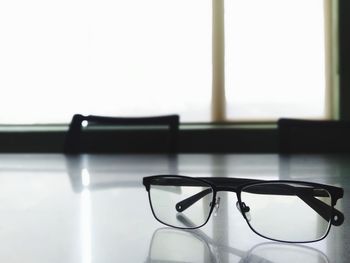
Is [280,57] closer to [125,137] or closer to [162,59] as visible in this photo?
[162,59]

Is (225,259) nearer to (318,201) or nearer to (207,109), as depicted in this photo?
(318,201)

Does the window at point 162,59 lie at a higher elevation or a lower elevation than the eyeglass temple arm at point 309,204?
higher

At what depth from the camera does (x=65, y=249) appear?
362 millimetres

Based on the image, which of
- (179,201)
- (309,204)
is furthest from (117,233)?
(309,204)

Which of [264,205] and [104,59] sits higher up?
[104,59]

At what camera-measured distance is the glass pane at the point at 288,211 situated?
0.39 meters

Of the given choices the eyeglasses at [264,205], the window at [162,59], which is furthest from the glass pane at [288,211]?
the window at [162,59]

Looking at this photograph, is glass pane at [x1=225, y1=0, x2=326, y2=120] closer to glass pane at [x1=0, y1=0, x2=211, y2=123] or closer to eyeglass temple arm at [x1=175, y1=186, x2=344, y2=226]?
glass pane at [x1=0, y1=0, x2=211, y2=123]

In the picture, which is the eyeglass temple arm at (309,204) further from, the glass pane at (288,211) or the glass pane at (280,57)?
the glass pane at (280,57)

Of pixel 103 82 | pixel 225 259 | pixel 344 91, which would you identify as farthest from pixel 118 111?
pixel 225 259

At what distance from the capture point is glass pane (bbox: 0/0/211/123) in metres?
2.12

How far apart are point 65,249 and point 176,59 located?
6.06 feet

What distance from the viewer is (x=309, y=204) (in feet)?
1.45

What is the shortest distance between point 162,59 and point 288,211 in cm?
177
